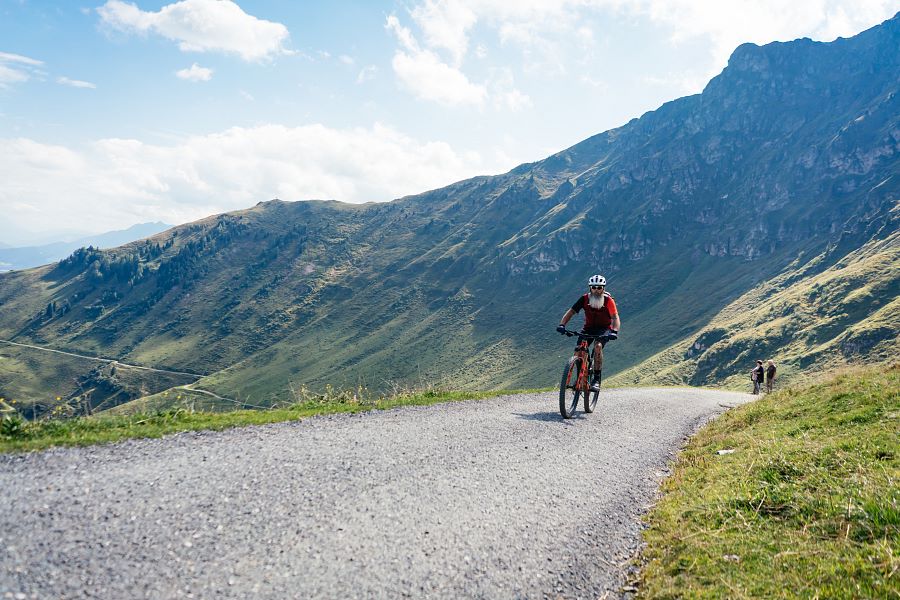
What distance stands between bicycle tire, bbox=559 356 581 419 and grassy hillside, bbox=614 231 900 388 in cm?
9046

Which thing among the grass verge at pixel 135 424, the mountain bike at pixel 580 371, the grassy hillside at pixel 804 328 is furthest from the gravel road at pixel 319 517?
the grassy hillside at pixel 804 328

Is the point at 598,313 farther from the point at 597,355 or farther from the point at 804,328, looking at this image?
the point at 804,328

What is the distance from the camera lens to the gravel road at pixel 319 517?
14.1 ft

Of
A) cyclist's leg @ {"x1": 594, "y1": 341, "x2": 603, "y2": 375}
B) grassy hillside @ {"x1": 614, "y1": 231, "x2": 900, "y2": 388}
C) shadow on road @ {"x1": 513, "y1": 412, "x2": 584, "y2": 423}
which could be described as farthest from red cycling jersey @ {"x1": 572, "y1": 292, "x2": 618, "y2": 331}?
grassy hillside @ {"x1": 614, "y1": 231, "x2": 900, "y2": 388}

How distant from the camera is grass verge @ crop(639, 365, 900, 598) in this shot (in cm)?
402

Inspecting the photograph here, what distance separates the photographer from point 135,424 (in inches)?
346

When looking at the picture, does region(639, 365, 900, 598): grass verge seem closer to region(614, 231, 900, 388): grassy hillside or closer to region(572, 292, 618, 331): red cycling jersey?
region(572, 292, 618, 331): red cycling jersey

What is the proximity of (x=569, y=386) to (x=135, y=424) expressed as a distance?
9998mm

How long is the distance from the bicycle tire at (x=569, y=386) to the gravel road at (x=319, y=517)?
Result: 8.90 feet

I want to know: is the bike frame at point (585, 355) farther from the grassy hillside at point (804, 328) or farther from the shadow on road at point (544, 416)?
the grassy hillside at point (804, 328)

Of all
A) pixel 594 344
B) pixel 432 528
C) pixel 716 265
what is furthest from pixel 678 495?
pixel 716 265

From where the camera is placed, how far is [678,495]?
23.6 feet

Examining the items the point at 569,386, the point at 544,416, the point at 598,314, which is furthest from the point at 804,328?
the point at 544,416

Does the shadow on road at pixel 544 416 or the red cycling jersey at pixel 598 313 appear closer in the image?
the shadow on road at pixel 544 416
